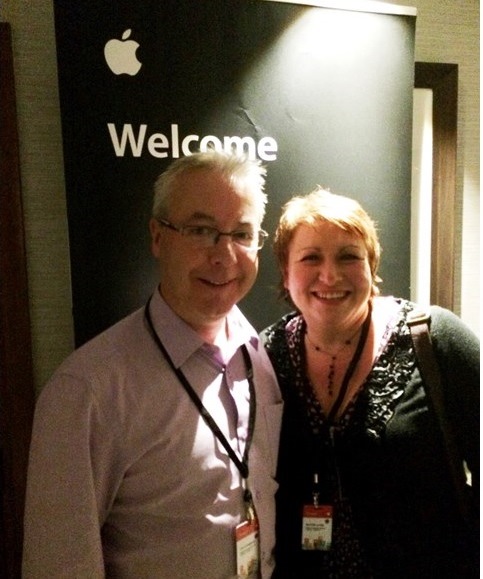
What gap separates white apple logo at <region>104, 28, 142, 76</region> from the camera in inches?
56.1

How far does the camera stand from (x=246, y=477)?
1.14 m

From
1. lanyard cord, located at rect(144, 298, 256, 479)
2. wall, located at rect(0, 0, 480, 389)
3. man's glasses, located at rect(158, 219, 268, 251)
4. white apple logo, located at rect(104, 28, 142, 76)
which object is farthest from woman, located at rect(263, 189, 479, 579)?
wall, located at rect(0, 0, 480, 389)

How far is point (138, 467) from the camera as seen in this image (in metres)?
1.04

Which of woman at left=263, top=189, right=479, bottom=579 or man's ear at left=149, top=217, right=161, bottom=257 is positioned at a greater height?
man's ear at left=149, top=217, right=161, bottom=257

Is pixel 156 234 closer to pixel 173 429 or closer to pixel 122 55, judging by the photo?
pixel 173 429

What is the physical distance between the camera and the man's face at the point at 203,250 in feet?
3.76

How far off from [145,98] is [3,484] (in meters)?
1.33

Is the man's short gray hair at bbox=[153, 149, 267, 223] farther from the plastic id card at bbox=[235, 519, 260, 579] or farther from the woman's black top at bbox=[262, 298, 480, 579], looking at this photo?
the plastic id card at bbox=[235, 519, 260, 579]

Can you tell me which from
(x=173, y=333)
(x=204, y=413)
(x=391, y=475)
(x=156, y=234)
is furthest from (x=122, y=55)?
(x=391, y=475)

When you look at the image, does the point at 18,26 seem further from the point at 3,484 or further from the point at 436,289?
the point at 436,289

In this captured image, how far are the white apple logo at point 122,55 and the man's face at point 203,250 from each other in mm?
511

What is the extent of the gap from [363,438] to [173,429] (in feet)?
1.63

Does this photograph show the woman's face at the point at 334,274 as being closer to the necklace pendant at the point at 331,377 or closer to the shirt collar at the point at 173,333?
the necklace pendant at the point at 331,377

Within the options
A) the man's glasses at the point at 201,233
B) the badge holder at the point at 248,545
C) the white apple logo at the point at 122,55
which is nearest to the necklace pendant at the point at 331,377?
the badge holder at the point at 248,545
